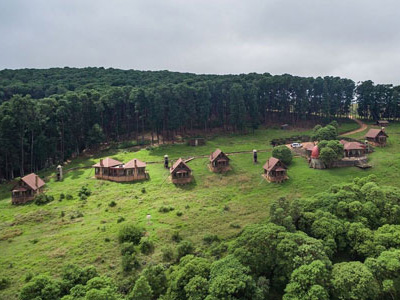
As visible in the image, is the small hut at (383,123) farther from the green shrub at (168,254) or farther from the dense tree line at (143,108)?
the green shrub at (168,254)

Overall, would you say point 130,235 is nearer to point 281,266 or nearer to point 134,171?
point 281,266

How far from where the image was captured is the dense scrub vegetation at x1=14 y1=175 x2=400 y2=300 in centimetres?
2989

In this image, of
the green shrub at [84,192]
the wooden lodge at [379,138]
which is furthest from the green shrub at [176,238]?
the wooden lodge at [379,138]

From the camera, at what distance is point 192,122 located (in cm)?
9644

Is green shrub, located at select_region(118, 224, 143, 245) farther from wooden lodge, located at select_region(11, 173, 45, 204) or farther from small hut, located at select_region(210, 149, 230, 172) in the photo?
small hut, located at select_region(210, 149, 230, 172)

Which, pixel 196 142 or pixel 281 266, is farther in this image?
pixel 196 142

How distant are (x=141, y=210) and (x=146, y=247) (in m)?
10.2

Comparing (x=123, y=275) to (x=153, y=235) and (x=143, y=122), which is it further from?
(x=143, y=122)

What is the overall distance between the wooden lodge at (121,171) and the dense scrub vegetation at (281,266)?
18.8m

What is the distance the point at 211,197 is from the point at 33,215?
1144 inches

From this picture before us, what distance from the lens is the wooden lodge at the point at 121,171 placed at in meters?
59.9

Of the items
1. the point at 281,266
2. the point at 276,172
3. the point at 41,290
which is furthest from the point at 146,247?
the point at 276,172

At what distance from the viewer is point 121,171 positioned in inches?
2382

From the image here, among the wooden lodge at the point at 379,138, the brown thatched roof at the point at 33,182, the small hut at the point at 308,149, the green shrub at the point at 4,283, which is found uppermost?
the wooden lodge at the point at 379,138
